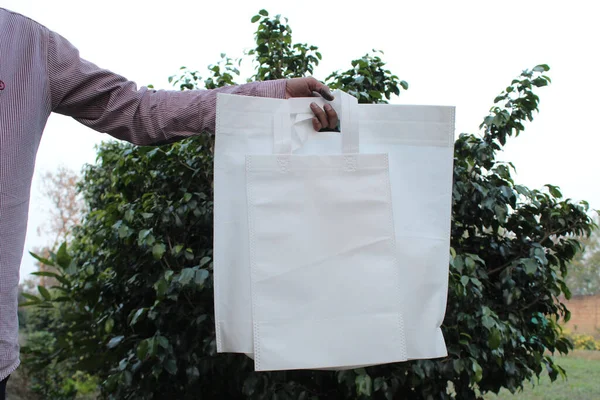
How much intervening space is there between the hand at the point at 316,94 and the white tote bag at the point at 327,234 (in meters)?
0.02

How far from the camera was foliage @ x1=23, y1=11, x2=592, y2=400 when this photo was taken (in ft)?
6.44

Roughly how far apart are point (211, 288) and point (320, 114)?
1.02m

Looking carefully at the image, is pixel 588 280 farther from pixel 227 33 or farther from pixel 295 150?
pixel 295 150

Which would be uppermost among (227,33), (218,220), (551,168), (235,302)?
(227,33)

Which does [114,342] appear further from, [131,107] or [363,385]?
[131,107]

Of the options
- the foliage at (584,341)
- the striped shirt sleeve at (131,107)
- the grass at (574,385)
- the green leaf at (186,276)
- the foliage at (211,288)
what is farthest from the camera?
the foliage at (584,341)

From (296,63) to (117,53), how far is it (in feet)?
6.32

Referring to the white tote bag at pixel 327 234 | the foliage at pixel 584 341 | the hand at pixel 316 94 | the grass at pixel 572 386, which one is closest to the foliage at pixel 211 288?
the white tote bag at pixel 327 234

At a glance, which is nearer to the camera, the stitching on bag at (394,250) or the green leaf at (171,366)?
the stitching on bag at (394,250)

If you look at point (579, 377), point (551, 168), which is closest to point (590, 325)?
point (579, 377)

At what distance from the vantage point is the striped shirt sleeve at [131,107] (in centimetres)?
100

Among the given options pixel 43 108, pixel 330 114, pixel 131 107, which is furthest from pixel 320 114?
pixel 43 108

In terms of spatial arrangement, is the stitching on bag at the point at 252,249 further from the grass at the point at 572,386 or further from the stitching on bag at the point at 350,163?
the grass at the point at 572,386

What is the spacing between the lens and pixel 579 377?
13.1 feet
